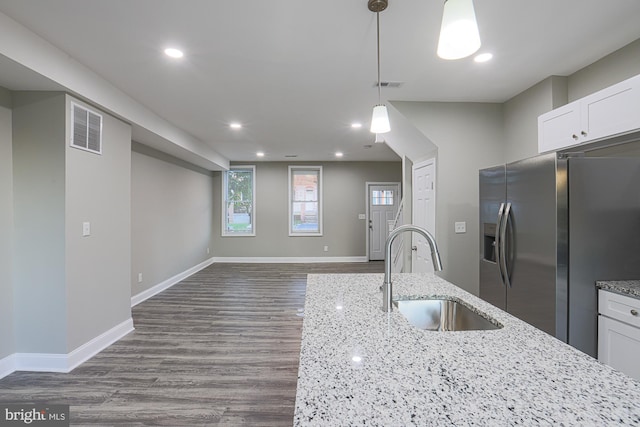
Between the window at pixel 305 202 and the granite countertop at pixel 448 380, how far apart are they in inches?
239

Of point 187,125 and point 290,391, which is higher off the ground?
point 187,125

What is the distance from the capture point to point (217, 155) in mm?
5957

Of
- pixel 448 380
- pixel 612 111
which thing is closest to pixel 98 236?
pixel 448 380

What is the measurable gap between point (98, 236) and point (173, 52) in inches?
70.7

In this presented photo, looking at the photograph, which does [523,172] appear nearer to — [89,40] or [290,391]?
[290,391]

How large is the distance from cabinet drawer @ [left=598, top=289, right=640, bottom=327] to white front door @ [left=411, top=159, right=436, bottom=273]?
1608 mm

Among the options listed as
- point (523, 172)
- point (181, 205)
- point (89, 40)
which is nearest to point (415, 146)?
point (523, 172)

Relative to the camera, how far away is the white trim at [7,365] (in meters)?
2.25

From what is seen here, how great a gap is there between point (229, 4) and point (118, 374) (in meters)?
2.82

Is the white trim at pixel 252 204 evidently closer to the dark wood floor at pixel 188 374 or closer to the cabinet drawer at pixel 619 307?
the dark wood floor at pixel 188 374

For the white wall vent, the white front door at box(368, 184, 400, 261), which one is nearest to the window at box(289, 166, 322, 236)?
the white front door at box(368, 184, 400, 261)

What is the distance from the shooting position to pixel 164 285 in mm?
4730

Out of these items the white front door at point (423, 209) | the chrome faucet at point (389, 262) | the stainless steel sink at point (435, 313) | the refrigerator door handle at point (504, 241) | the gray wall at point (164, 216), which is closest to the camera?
the chrome faucet at point (389, 262)

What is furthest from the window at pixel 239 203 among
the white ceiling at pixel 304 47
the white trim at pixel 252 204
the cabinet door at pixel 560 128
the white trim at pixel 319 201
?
the cabinet door at pixel 560 128
